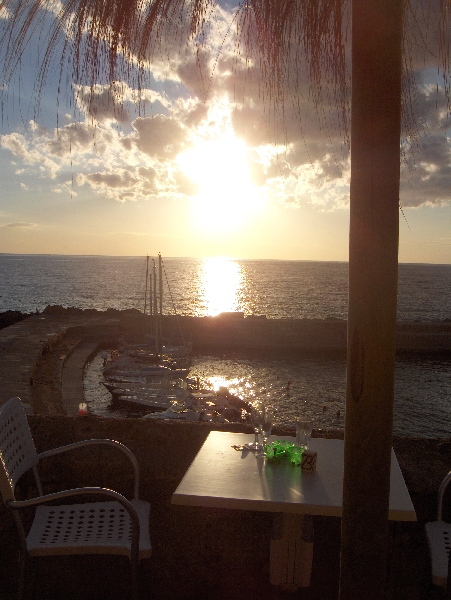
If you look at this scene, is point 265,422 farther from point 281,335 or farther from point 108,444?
point 281,335

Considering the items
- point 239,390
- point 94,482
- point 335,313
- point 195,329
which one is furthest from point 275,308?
point 94,482

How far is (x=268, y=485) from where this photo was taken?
196 centimetres

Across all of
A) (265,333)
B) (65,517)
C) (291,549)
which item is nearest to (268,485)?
(291,549)

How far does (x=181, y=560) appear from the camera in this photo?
2.40m

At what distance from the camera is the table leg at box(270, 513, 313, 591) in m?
2.11

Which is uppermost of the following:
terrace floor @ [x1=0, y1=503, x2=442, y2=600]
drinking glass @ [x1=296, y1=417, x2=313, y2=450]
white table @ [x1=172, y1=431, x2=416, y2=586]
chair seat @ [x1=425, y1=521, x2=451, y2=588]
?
drinking glass @ [x1=296, y1=417, x2=313, y2=450]

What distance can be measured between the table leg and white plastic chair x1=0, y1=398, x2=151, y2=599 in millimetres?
493

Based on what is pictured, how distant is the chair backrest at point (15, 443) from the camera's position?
2026 mm

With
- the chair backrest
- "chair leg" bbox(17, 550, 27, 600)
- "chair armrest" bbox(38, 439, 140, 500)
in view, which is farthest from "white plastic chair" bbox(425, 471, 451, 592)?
the chair backrest

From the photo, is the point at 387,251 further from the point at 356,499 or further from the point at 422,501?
the point at 422,501

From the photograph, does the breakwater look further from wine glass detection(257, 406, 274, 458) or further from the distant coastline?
wine glass detection(257, 406, 274, 458)

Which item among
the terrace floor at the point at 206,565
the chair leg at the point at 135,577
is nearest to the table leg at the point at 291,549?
the terrace floor at the point at 206,565

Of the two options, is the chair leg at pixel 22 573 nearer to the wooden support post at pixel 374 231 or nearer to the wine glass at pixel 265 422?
the wine glass at pixel 265 422

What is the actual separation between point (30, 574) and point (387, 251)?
169 cm
